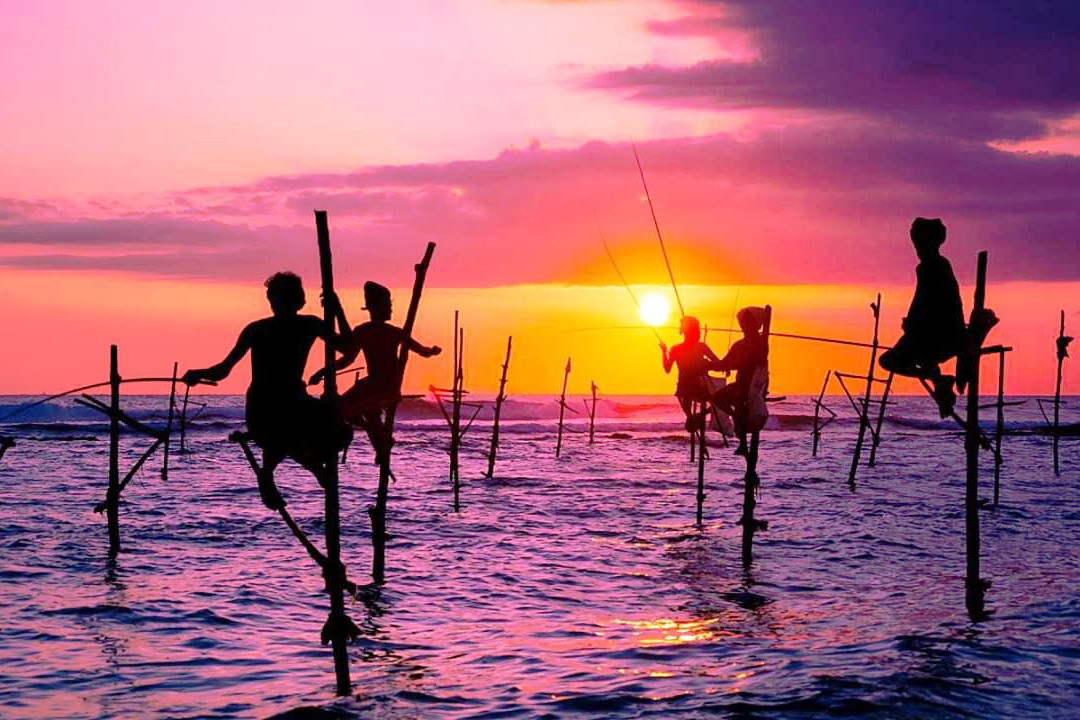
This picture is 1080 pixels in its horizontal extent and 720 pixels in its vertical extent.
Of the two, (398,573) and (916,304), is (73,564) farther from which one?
(916,304)

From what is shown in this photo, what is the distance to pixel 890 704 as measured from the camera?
10.2 meters

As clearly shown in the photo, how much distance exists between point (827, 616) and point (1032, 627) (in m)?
2.31

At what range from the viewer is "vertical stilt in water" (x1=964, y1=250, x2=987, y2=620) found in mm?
12866

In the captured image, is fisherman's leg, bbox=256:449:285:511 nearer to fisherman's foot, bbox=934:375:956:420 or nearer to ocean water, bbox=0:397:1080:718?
ocean water, bbox=0:397:1080:718

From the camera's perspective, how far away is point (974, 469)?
43.1 feet

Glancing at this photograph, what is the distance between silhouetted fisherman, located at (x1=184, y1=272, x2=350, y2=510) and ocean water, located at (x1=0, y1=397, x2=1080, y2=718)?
252cm

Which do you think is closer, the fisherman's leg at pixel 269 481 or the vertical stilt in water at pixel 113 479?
the fisherman's leg at pixel 269 481

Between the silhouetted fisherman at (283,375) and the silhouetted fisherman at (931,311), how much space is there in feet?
→ 19.8

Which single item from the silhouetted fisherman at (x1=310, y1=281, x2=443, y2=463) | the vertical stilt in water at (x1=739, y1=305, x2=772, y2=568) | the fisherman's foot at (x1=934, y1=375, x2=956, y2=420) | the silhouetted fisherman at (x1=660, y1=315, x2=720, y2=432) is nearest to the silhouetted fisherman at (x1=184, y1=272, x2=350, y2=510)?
the silhouetted fisherman at (x1=310, y1=281, x2=443, y2=463)

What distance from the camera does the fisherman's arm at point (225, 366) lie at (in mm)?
9656

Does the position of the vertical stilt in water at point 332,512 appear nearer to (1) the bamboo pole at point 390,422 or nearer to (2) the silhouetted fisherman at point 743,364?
(1) the bamboo pole at point 390,422

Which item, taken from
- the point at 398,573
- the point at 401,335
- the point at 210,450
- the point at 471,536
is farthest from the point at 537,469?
the point at 401,335

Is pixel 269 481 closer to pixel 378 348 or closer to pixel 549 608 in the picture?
pixel 378 348

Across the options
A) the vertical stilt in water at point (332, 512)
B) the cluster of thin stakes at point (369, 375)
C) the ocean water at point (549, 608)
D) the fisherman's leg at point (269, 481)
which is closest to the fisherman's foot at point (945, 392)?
the cluster of thin stakes at point (369, 375)
